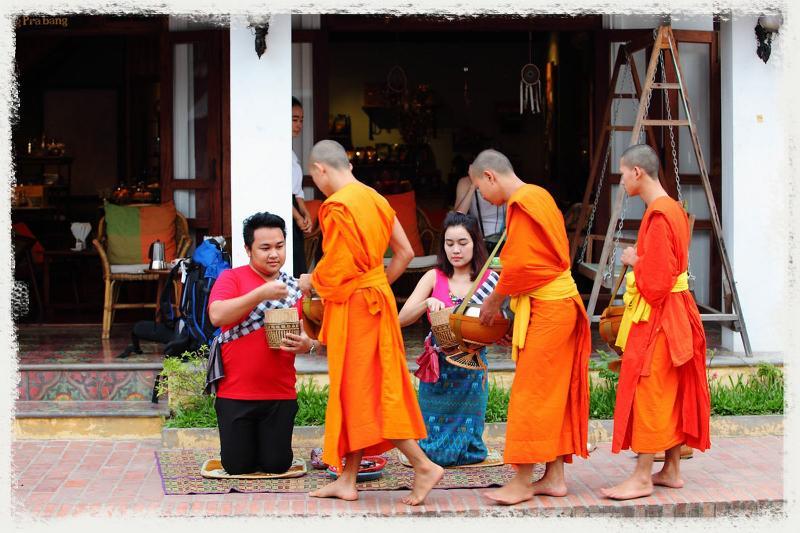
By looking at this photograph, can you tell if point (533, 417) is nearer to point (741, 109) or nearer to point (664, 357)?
point (664, 357)

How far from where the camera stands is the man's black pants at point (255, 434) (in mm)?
6129

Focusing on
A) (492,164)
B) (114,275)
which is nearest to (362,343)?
(492,164)

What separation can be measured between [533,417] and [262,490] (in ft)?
5.00

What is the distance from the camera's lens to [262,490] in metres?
5.92

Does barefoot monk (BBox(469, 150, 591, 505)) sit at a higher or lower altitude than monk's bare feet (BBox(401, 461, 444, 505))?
higher

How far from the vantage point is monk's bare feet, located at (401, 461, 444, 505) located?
556cm

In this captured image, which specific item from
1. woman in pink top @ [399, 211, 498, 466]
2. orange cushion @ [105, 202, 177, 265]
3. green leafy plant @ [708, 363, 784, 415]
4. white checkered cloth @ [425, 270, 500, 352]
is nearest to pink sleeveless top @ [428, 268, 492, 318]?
woman in pink top @ [399, 211, 498, 466]

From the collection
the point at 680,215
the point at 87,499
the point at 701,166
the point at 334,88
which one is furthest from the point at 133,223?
the point at 334,88

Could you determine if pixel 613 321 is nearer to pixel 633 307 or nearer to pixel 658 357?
pixel 633 307

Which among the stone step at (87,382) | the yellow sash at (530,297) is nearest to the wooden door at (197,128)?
the stone step at (87,382)

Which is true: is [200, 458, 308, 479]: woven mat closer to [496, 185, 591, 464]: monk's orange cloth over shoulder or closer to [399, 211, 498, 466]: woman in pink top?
[399, 211, 498, 466]: woman in pink top

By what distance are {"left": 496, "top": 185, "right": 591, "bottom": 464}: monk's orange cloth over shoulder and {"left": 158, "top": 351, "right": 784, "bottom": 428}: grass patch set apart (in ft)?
5.28

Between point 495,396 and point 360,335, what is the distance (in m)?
2.10

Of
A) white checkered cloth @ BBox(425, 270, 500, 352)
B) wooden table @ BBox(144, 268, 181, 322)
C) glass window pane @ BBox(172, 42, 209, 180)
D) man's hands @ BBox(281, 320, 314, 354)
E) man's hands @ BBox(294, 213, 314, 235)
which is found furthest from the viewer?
glass window pane @ BBox(172, 42, 209, 180)
